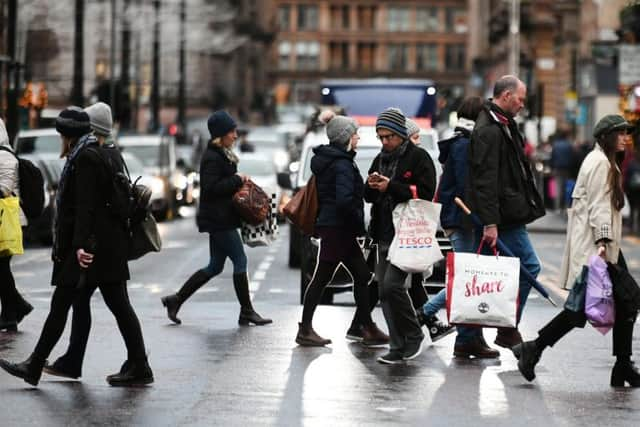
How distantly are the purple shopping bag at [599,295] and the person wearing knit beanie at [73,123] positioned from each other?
310 cm

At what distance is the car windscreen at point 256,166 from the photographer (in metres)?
42.1

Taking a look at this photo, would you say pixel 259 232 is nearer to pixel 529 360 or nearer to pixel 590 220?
pixel 529 360

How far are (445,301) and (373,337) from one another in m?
0.73

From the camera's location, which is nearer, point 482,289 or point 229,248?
point 482,289

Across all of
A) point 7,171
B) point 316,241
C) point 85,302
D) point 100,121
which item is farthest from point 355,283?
point 100,121

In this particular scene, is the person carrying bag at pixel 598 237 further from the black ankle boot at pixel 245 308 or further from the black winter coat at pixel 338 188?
the black ankle boot at pixel 245 308

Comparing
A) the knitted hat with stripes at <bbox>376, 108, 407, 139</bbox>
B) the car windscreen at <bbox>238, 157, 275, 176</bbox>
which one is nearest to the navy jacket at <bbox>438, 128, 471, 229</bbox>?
the knitted hat with stripes at <bbox>376, 108, 407, 139</bbox>

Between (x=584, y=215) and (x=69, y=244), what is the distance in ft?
10.1

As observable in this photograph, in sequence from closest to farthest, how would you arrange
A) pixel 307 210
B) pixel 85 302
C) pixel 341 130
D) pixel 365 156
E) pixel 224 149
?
pixel 85 302, pixel 341 130, pixel 307 210, pixel 224 149, pixel 365 156

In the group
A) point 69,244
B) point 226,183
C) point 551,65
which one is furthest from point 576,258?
point 551,65

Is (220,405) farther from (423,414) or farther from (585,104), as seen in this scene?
(585,104)

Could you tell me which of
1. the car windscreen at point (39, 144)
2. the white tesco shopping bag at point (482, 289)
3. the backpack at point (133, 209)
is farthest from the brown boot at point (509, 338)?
the car windscreen at point (39, 144)

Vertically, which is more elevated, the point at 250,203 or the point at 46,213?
the point at 250,203

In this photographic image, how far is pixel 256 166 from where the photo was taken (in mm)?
42688
